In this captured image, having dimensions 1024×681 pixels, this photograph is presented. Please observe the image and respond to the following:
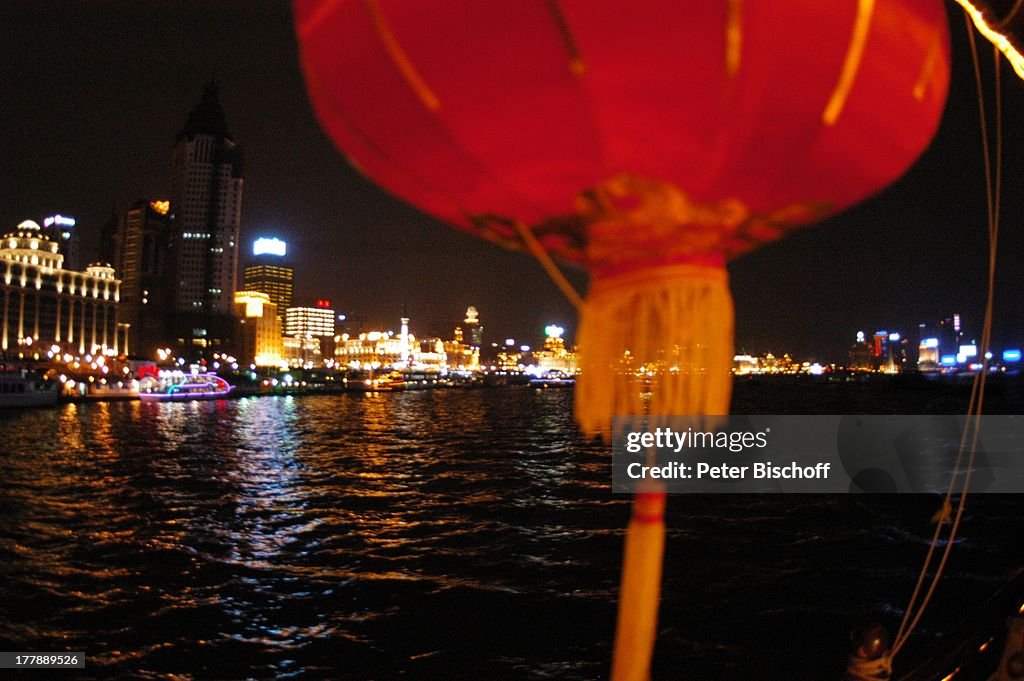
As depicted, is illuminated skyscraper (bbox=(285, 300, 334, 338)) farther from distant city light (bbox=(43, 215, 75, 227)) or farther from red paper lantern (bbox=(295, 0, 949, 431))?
red paper lantern (bbox=(295, 0, 949, 431))

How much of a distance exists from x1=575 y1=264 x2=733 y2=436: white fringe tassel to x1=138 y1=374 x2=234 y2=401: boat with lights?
1674 inches

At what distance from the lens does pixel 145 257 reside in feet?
278

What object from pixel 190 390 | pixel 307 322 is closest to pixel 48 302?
pixel 190 390

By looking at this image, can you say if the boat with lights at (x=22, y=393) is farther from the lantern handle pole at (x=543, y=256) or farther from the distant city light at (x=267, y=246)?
the distant city light at (x=267, y=246)

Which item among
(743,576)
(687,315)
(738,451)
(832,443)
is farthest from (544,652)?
(832,443)

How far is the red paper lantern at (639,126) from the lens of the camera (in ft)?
3.07

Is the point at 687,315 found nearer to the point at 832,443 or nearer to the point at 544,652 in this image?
the point at 544,652

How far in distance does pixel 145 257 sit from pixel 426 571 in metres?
91.9

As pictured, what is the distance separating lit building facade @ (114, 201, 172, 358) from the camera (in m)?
79.9

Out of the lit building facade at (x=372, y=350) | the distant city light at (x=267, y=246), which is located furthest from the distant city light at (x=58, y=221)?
the lit building facade at (x=372, y=350)

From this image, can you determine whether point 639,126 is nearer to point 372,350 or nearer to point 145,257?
point 372,350

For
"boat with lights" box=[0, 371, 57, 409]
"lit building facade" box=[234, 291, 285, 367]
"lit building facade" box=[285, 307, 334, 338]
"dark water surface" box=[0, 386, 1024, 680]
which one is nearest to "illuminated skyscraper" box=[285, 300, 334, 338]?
"lit building facade" box=[285, 307, 334, 338]

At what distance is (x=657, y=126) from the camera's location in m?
0.99

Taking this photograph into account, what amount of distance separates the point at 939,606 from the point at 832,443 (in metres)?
15.3
